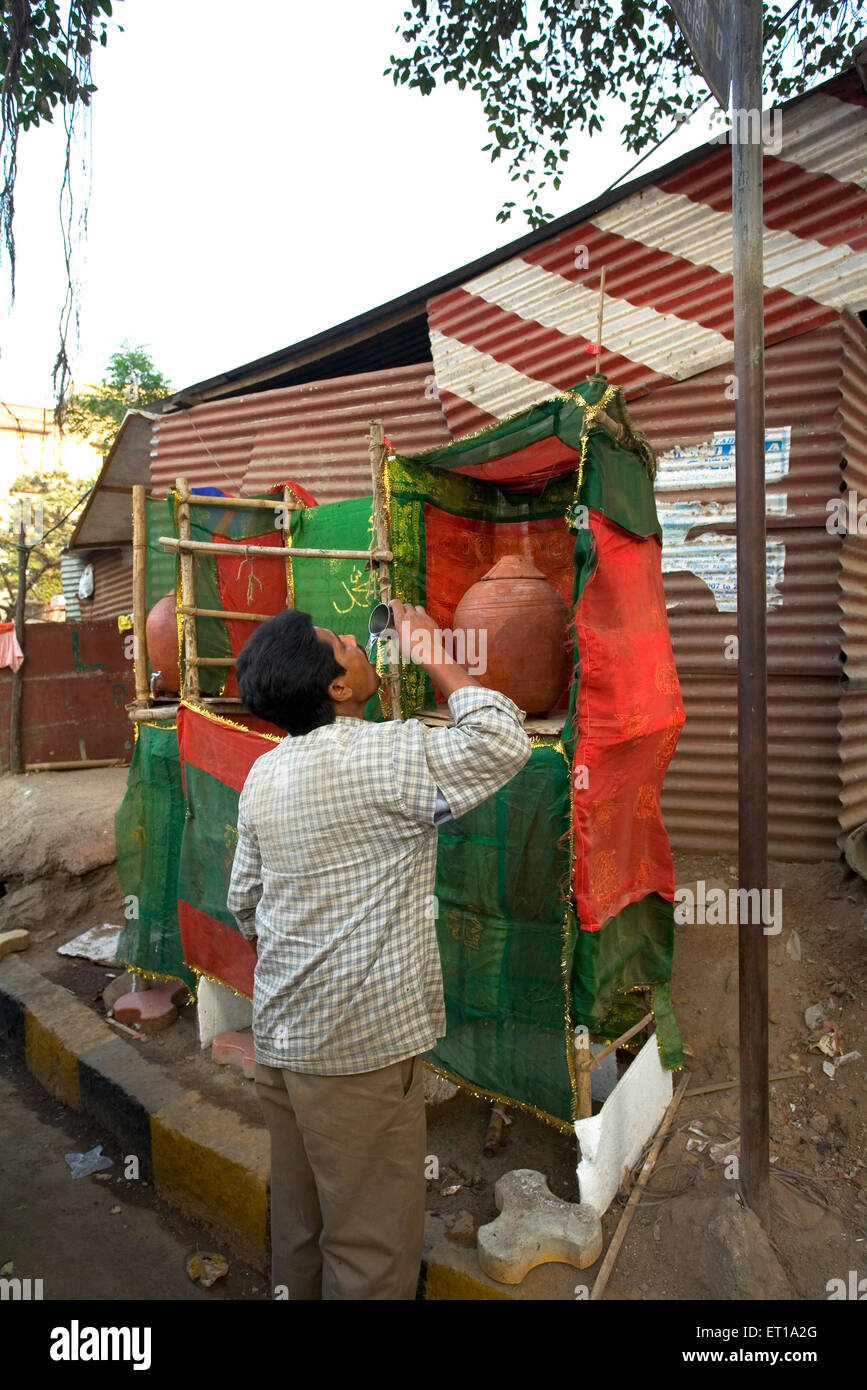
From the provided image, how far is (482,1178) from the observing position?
2.95 meters

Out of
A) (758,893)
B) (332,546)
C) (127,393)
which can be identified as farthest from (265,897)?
(127,393)

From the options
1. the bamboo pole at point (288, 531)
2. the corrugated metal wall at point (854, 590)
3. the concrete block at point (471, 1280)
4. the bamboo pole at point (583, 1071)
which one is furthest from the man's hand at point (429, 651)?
the corrugated metal wall at point (854, 590)

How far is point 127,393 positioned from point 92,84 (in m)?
10.6

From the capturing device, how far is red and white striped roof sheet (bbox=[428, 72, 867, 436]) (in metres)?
4.25

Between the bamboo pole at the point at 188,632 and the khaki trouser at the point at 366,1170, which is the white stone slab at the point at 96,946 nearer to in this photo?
the bamboo pole at the point at 188,632

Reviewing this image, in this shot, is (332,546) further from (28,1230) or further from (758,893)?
(28,1230)

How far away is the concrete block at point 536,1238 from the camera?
92.7 inches

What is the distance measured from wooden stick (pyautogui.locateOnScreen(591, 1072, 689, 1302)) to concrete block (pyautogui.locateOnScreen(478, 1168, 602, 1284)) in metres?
0.04

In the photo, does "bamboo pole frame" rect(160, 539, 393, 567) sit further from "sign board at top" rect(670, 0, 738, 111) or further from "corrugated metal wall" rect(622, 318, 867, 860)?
"corrugated metal wall" rect(622, 318, 867, 860)

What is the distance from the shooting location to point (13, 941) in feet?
18.3

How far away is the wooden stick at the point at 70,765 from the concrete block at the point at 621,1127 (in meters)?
7.40

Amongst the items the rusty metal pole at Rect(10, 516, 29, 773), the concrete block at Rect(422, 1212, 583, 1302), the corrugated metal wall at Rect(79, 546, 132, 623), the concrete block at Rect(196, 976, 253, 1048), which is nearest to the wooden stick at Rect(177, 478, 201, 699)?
the concrete block at Rect(196, 976, 253, 1048)

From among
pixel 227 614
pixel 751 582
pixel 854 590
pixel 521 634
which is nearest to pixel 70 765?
pixel 227 614

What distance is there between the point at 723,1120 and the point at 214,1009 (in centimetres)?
250
